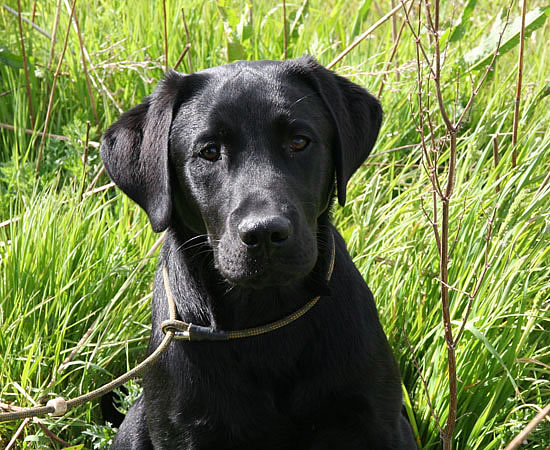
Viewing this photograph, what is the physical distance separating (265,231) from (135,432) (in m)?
1.05

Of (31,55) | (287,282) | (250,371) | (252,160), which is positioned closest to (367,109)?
(252,160)

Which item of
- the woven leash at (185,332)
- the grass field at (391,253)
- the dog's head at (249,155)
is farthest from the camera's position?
the grass field at (391,253)

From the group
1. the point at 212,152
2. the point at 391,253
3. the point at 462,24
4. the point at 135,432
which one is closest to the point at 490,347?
the point at 391,253

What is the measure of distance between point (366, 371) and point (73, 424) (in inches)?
45.8

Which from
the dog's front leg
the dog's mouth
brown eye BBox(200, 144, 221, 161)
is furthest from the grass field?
brown eye BBox(200, 144, 221, 161)

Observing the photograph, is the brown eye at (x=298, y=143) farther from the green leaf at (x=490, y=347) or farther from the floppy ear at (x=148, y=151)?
the green leaf at (x=490, y=347)

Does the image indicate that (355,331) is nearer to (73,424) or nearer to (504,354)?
(504,354)

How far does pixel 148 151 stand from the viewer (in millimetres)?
2498

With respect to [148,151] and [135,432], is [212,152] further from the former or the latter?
[135,432]

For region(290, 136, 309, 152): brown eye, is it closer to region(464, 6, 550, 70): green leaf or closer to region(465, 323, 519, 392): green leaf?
region(465, 323, 519, 392): green leaf

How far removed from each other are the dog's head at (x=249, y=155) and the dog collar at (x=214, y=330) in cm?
21

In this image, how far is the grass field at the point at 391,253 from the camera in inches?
107

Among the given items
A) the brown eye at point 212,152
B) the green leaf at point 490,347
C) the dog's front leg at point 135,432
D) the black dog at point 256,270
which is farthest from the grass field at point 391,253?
the brown eye at point 212,152

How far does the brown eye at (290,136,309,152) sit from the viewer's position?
2.37 m
